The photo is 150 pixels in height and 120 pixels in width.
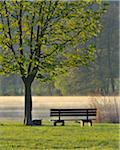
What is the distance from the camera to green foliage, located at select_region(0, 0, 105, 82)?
24.5 metres

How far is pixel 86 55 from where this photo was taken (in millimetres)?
25172

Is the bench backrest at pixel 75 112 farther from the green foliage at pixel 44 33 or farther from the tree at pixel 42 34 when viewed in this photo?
the green foliage at pixel 44 33

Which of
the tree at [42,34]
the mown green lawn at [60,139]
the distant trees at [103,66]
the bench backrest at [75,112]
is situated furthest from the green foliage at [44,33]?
the distant trees at [103,66]

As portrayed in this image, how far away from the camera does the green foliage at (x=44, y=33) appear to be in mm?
24531

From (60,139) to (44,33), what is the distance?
29.4 ft

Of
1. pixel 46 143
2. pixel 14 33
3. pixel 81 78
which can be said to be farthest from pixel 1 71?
pixel 81 78

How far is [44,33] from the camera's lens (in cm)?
2492

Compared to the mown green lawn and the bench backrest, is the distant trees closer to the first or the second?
the bench backrest

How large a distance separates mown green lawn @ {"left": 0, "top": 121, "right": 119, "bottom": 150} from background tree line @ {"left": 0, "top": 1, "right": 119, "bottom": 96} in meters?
49.4

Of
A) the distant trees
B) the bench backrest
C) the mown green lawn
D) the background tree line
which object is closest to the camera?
the mown green lawn

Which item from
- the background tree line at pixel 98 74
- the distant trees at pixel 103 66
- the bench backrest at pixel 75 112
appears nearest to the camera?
the bench backrest at pixel 75 112

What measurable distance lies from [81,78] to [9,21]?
48724 mm

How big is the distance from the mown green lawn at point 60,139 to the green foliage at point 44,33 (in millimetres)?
4816

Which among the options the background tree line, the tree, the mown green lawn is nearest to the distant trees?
the background tree line
